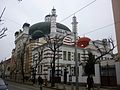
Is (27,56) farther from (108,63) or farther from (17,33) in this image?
(108,63)

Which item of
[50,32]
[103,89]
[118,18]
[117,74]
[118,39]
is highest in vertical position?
[50,32]

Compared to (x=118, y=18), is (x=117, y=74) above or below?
below

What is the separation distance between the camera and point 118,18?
95.8ft

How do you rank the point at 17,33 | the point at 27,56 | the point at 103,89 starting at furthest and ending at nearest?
the point at 17,33
the point at 27,56
the point at 103,89

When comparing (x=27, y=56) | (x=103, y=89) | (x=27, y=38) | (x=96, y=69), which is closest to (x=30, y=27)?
(x=27, y=38)

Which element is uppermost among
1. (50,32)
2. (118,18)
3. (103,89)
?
(50,32)

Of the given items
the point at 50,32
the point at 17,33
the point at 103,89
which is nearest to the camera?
the point at 103,89

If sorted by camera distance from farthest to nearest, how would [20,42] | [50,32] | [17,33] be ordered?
[17,33], [20,42], [50,32]

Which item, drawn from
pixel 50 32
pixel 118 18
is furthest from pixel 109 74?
pixel 50 32

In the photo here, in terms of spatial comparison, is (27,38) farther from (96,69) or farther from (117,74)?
(117,74)

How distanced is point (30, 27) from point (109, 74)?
41.3 meters

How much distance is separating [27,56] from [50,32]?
1186 centimetres

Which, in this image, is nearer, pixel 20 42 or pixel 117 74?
pixel 117 74

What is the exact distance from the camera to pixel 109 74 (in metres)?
30.7
